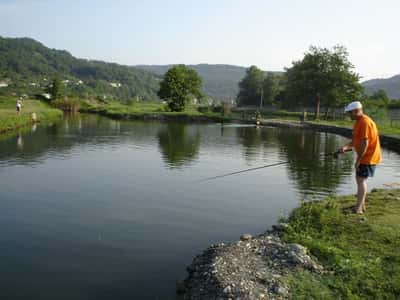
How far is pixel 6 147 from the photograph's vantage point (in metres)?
28.4

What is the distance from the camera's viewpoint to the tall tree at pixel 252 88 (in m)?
133

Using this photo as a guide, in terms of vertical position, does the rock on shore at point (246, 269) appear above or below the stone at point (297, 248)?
below

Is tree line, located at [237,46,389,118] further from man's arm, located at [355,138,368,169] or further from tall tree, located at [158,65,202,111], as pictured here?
man's arm, located at [355,138,368,169]

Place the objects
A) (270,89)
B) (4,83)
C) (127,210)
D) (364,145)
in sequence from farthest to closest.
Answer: (4,83), (270,89), (127,210), (364,145)

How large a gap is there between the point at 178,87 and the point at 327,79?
3340cm

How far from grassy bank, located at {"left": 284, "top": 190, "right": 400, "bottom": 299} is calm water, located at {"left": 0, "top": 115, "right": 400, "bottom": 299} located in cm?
215

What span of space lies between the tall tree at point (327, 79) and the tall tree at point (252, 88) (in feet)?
158

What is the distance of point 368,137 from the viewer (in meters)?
10.1

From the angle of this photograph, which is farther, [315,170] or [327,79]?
[327,79]

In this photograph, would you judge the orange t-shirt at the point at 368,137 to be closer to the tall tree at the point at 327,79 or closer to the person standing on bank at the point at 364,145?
the person standing on bank at the point at 364,145

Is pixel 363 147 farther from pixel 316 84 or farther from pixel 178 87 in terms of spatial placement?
pixel 178 87

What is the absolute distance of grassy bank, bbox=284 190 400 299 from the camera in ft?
22.7

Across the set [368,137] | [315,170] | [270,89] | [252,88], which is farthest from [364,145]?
[252,88]

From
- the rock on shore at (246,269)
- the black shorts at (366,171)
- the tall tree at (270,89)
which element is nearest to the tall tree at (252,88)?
the tall tree at (270,89)
